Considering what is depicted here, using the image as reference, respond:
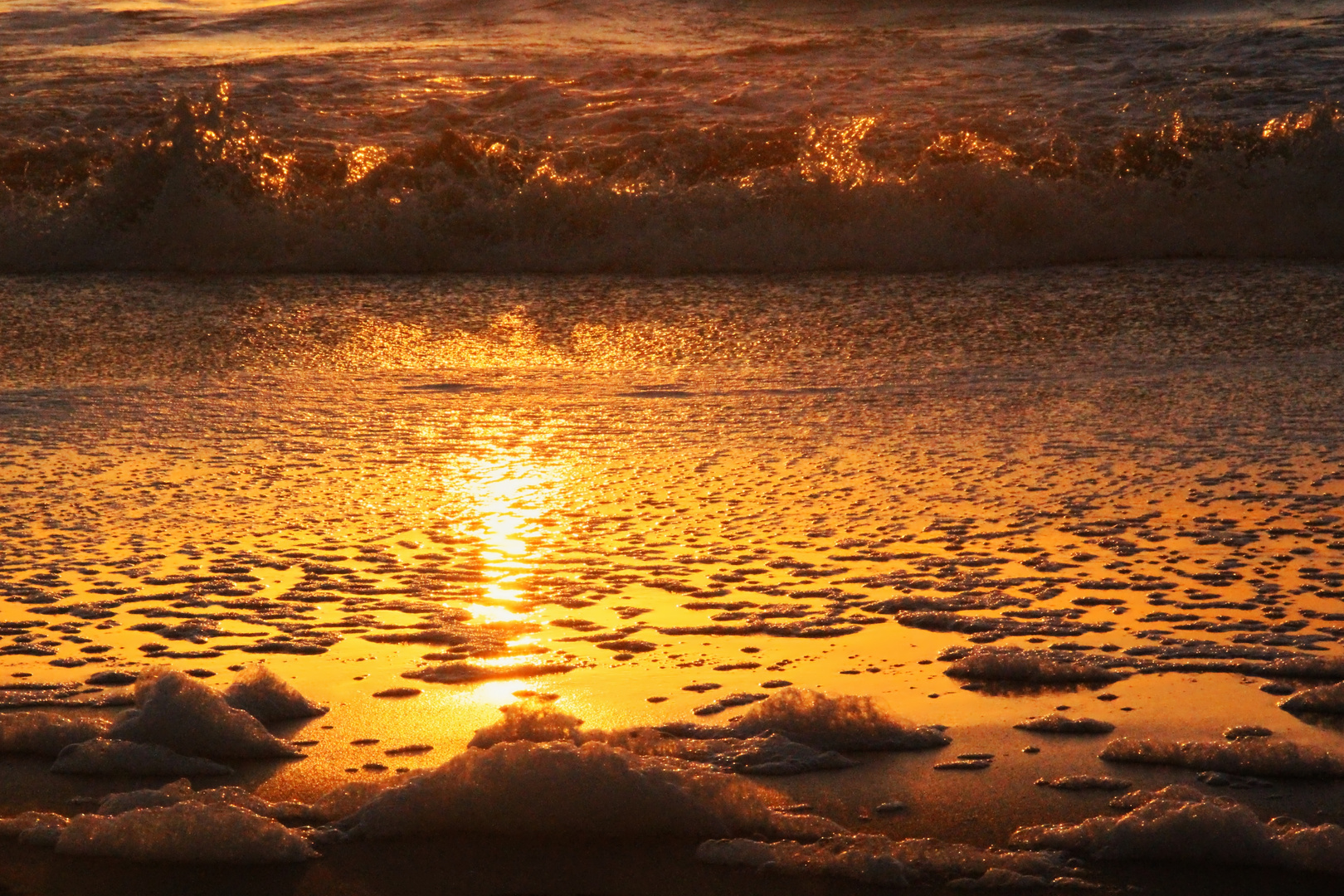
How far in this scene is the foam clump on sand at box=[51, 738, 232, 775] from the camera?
6.77ft

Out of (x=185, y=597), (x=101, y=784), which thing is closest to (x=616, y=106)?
(x=185, y=597)

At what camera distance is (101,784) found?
204cm

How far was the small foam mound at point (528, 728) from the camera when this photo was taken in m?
2.10

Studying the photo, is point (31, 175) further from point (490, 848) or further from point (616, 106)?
point (490, 848)

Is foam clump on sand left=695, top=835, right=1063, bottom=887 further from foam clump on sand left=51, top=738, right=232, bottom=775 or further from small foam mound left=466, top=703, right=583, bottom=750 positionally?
foam clump on sand left=51, top=738, right=232, bottom=775

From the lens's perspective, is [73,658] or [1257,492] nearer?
[73,658]

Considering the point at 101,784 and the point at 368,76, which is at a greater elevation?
the point at 368,76

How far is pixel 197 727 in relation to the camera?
6.95 ft

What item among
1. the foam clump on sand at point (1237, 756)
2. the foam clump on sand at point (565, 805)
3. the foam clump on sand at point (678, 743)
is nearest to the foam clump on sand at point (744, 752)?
the foam clump on sand at point (678, 743)

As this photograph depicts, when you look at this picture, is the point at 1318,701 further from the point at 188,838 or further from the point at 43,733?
the point at 43,733

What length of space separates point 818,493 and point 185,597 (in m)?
1.39

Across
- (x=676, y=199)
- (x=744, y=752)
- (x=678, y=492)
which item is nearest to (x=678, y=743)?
(x=744, y=752)

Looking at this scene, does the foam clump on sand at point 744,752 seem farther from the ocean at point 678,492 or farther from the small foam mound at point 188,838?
the small foam mound at point 188,838

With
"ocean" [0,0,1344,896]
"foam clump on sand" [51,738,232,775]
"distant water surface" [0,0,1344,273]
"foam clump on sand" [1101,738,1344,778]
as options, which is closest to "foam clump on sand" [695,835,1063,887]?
"ocean" [0,0,1344,896]
